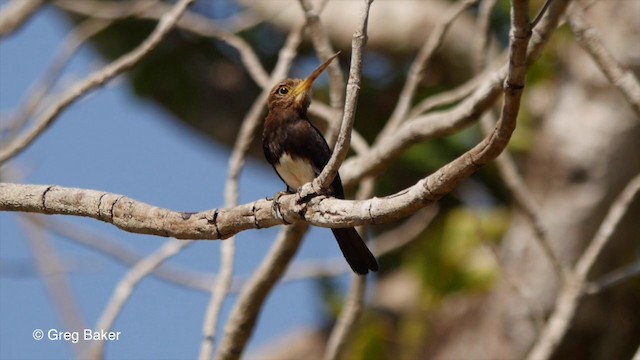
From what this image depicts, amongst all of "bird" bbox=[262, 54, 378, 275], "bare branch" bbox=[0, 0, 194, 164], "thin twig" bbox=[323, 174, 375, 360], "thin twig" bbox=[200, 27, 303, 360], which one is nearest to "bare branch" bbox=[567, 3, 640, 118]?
"bird" bbox=[262, 54, 378, 275]

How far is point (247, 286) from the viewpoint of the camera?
559 cm

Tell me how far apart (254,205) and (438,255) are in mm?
4505

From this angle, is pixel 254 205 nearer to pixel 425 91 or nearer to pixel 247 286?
pixel 247 286

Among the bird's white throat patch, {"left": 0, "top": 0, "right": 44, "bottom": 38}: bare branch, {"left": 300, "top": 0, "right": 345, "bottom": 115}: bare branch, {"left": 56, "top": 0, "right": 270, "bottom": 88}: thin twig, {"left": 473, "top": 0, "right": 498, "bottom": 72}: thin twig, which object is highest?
{"left": 0, "top": 0, "right": 44, "bottom": 38}: bare branch

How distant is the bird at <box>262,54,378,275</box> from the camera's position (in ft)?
17.5

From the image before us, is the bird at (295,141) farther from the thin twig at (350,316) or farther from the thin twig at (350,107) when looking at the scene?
the thin twig at (350,107)

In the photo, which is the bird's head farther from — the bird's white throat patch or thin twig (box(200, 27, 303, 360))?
the bird's white throat patch

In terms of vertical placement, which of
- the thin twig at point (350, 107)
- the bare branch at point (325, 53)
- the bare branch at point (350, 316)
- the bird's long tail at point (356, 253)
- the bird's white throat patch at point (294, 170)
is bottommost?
the thin twig at point (350, 107)

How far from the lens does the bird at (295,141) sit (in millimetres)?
5324

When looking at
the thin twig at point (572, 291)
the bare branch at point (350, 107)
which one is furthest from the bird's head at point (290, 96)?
the bare branch at point (350, 107)

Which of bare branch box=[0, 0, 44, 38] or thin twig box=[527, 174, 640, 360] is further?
bare branch box=[0, 0, 44, 38]

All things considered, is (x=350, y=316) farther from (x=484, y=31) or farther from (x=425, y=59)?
(x=484, y=31)

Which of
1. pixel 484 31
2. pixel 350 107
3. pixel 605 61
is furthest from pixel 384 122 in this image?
pixel 350 107

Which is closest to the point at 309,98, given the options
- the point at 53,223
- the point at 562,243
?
the point at 53,223
